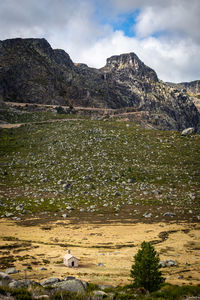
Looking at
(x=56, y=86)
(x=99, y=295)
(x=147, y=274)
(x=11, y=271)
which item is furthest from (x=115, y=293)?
(x=56, y=86)

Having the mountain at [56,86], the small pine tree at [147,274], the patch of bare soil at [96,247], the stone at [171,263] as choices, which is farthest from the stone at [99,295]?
the mountain at [56,86]

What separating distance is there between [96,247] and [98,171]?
28.4 metres

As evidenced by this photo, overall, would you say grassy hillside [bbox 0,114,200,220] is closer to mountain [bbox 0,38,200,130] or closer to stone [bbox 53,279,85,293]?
stone [bbox 53,279,85,293]

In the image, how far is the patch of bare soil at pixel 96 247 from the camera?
77.0ft

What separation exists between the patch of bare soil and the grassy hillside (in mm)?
4814

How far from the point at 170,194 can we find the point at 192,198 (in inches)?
167

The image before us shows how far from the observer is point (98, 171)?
58219mm

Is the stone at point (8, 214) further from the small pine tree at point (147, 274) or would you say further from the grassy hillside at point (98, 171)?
the small pine tree at point (147, 274)

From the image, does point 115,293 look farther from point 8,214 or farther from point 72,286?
point 8,214

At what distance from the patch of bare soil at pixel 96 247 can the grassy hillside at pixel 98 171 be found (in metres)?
4.81

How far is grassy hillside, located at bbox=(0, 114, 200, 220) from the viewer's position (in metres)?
44.3

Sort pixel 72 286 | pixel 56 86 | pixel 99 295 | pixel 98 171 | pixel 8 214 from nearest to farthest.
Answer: pixel 99 295, pixel 72 286, pixel 8 214, pixel 98 171, pixel 56 86

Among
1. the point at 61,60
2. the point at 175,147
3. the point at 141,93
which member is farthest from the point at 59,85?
the point at 175,147

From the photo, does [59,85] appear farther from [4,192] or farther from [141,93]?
[4,192]
